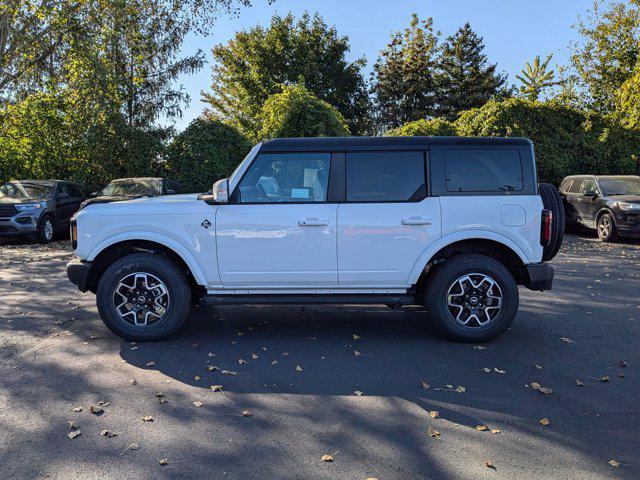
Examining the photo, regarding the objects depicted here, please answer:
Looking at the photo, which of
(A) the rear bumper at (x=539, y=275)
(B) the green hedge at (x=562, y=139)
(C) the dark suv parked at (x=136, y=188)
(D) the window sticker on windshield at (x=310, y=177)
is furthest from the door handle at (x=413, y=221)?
(B) the green hedge at (x=562, y=139)

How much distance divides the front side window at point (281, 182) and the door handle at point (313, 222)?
224 mm

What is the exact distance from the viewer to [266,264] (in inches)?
219

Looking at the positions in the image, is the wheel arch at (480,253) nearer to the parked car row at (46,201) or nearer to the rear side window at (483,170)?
the rear side window at (483,170)

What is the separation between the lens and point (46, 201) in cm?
1536

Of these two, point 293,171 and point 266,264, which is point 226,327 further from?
point 293,171

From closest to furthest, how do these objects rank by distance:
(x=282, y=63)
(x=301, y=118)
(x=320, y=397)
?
1. (x=320, y=397)
2. (x=301, y=118)
3. (x=282, y=63)

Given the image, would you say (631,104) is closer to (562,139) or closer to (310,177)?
(562,139)

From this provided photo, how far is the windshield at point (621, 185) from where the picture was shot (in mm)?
15031

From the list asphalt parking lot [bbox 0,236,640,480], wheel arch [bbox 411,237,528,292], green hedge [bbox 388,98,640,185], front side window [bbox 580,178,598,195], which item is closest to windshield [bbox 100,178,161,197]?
asphalt parking lot [bbox 0,236,640,480]

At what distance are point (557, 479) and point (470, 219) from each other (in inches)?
114

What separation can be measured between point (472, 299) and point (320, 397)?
81.4 inches

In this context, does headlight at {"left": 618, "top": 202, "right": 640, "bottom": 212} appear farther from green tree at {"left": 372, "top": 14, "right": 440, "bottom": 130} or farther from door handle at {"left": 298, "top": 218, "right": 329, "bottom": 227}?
green tree at {"left": 372, "top": 14, "right": 440, "bottom": 130}

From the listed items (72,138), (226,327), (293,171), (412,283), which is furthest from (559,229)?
(72,138)

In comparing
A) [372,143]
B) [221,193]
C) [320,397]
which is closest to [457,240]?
[372,143]
